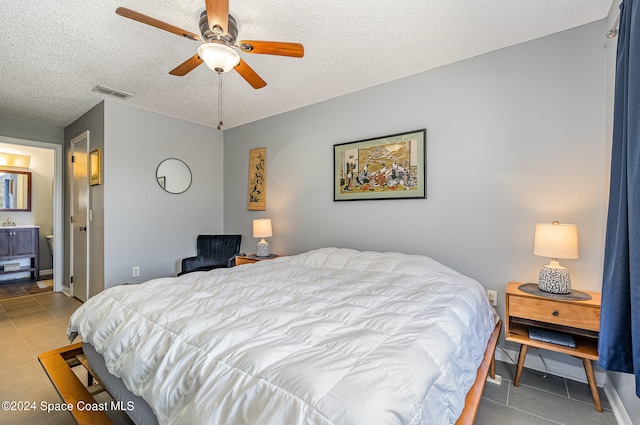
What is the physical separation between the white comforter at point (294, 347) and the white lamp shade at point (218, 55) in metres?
1.34

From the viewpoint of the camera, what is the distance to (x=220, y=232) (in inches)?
177

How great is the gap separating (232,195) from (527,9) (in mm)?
3775

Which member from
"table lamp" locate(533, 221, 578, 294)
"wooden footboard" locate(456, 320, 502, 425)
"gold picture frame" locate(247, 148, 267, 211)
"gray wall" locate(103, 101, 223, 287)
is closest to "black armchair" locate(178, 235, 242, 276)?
"gray wall" locate(103, 101, 223, 287)

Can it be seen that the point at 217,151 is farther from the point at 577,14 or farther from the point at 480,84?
the point at 577,14

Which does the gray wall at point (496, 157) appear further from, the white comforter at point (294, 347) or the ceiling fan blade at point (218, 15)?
the ceiling fan blade at point (218, 15)

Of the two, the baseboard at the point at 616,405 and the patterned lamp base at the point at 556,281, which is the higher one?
the patterned lamp base at the point at 556,281

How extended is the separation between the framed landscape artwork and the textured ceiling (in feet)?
1.99

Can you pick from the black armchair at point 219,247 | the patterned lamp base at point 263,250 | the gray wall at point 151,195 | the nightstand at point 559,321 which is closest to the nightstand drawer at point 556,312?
the nightstand at point 559,321

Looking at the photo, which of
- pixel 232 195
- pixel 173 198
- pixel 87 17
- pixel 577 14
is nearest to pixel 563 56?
pixel 577 14

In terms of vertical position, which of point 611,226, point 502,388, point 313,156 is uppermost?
point 313,156

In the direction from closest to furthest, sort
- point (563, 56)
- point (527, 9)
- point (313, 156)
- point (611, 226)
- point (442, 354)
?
point (442, 354) < point (611, 226) < point (527, 9) < point (563, 56) < point (313, 156)

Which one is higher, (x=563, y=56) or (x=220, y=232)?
(x=563, y=56)

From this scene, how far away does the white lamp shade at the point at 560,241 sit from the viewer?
1786 millimetres

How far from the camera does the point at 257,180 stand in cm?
398
